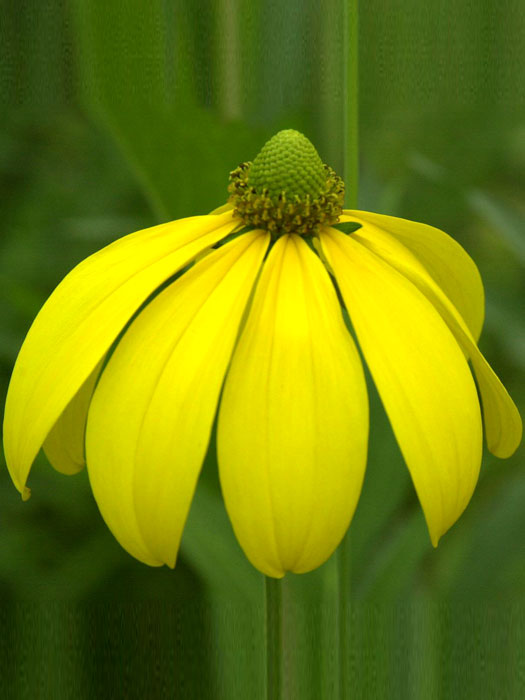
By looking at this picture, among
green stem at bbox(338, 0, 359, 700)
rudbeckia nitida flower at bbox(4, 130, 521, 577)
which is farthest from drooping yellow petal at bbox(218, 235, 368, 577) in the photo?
green stem at bbox(338, 0, 359, 700)

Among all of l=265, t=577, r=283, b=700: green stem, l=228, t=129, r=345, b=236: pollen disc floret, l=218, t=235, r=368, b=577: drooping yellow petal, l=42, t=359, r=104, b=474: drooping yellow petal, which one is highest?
l=228, t=129, r=345, b=236: pollen disc floret

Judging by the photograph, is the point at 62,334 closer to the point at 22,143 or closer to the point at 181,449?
the point at 181,449

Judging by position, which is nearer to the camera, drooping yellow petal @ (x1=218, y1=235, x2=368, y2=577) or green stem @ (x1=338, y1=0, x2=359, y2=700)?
drooping yellow petal @ (x1=218, y1=235, x2=368, y2=577)

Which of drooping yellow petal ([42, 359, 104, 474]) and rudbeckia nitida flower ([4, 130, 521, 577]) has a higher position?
rudbeckia nitida flower ([4, 130, 521, 577])

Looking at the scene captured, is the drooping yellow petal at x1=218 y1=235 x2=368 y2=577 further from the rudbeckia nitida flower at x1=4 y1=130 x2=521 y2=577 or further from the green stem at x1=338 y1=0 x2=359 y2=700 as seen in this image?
the green stem at x1=338 y1=0 x2=359 y2=700

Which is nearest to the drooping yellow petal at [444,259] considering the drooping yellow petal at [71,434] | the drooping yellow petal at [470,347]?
the drooping yellow petal at [470,347]

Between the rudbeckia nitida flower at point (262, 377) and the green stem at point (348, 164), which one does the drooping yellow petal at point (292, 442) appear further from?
the green stem at point (348, 164)

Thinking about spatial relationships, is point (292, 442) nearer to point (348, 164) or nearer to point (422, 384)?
point (422, 384)
